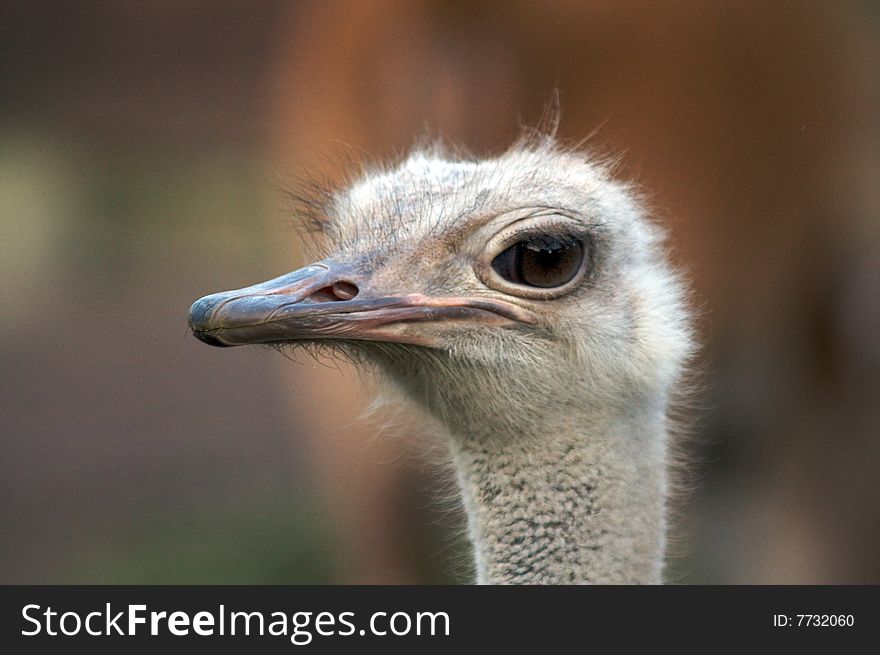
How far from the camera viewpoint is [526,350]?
1968 millimetres

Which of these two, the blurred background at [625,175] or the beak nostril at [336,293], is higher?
the blurred background at [625,175]

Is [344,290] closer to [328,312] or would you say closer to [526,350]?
[328,312]

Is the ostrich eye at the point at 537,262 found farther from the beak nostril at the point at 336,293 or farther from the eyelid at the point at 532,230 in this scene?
the beak nostril at the point at 336,293

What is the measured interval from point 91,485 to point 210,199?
203 cm

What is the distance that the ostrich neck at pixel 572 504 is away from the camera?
1991 millimetres

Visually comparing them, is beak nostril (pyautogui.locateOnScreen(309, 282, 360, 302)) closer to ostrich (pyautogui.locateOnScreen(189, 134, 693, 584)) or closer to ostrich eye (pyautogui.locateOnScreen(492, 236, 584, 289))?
ostrich (pyautogui.locateOnScreen(189, 134, 693, 584))

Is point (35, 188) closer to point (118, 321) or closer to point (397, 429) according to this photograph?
point (118, 321)

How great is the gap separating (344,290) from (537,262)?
30 centimetres

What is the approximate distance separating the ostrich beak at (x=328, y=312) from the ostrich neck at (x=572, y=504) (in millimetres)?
203

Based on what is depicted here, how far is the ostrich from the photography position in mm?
1935

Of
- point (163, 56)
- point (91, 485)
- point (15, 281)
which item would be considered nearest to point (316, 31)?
point (163, 56)

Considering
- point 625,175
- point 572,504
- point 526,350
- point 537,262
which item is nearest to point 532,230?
point 537,262

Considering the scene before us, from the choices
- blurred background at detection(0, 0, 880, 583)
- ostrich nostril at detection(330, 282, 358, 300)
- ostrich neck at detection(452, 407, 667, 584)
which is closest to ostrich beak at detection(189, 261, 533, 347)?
ostrich nostril at detection(330, 282, 358, 300)

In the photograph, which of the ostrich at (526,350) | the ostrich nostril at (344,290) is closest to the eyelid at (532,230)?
the ostrich at (526,350)
